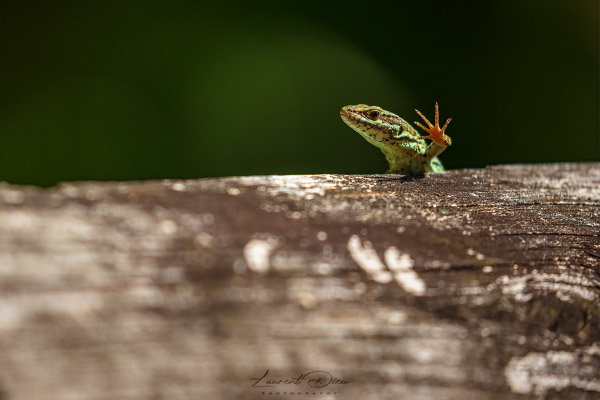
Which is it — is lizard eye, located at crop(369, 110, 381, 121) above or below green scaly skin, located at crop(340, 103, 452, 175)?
above

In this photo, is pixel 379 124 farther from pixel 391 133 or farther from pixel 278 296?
pixel 278 296

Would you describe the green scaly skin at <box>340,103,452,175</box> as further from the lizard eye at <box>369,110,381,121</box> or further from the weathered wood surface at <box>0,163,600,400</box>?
the weathered wood surface at <box>0,163,600,400</box>

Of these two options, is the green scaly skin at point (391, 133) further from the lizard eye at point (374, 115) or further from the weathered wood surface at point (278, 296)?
the weathered wood surface at point (278, 296)

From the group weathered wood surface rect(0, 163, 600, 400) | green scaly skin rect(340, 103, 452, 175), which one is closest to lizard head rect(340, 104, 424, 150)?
green scaly skin rect(340, 103, 452, 175)

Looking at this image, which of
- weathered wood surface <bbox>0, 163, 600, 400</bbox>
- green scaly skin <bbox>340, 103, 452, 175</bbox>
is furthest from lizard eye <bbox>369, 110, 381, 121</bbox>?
weathered wood surface <bbox>0, 163, 600, 400</bbox>

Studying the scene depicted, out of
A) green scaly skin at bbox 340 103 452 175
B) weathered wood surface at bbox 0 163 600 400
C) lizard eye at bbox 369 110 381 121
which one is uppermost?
lizard eye at bbox 369 110 381 121

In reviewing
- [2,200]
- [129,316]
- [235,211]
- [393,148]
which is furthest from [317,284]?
[393,148]

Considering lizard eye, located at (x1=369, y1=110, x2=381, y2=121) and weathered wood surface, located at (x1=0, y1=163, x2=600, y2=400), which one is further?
lizard eye, located at (x1=369, y1=110, x2=381, y2=121)
